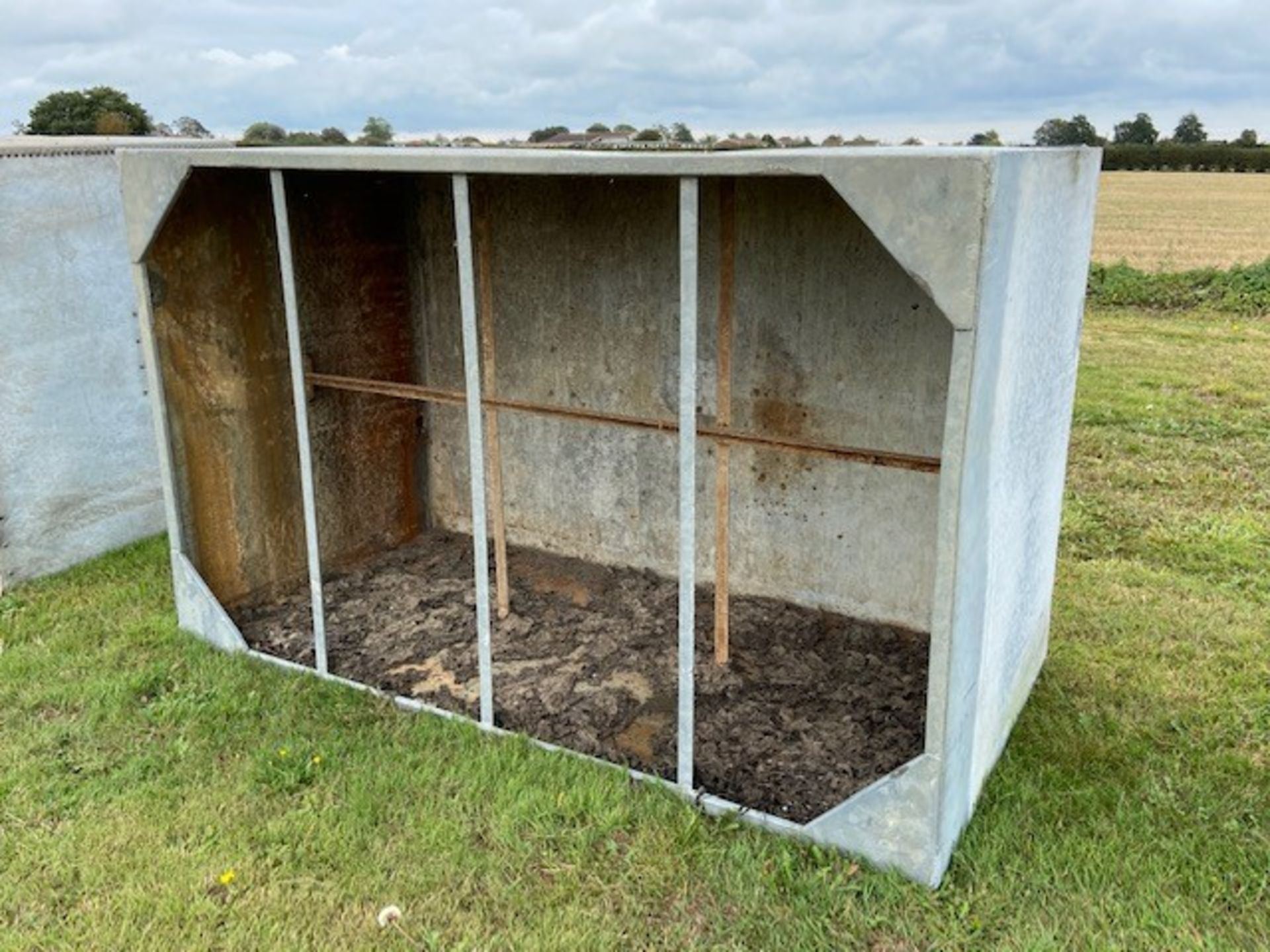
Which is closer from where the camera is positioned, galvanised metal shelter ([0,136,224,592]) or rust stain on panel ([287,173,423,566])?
rust stain on panel ([287,173,423,566])

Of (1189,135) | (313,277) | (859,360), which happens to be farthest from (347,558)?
(1189,135)

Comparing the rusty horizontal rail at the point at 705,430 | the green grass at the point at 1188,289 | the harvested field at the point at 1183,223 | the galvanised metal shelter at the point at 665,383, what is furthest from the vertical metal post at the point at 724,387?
the green grass at the point at 1188,289

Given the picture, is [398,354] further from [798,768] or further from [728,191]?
[798,768]

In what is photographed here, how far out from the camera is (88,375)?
515 centimetres

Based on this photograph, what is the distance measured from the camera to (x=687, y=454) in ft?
10.1

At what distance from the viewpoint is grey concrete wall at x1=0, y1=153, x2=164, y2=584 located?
481 cm

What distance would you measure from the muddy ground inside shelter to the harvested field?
633 cm

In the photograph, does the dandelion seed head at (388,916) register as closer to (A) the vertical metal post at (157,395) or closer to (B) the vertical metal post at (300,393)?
(B) the vertical metal post at (300,393)

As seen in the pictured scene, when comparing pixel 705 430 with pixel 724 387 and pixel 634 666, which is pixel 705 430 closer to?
pixel 724 387

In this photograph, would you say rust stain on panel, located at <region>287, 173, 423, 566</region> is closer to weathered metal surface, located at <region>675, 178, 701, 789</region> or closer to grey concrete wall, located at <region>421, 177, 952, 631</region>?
grey concrete wall, located at <region>421, 177, 952, 631</region>

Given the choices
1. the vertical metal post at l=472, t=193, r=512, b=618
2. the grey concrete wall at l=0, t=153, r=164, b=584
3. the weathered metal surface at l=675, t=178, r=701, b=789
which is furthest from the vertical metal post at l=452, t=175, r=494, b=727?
the grey concrete wall at l=0, t=153, r=164, b=584

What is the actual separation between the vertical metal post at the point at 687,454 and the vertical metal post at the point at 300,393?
4.67 feet

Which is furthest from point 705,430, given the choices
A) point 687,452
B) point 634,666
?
point 634,666

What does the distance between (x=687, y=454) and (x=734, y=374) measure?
156 cm
